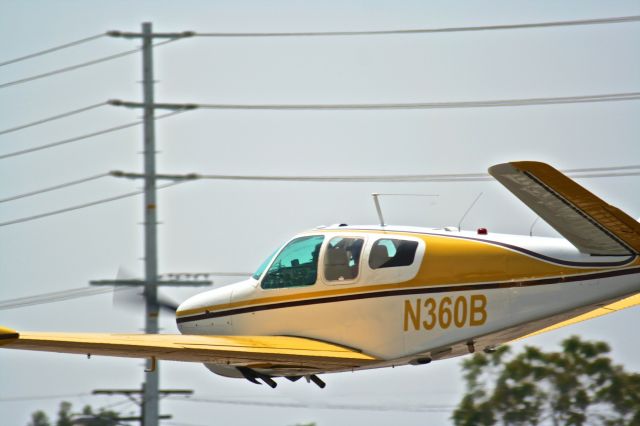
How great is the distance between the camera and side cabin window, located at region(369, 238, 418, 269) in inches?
727

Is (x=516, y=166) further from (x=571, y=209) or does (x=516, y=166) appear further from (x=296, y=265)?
(x=296, y=265)

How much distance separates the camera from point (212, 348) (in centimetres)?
1830

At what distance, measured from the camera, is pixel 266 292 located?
784 inches

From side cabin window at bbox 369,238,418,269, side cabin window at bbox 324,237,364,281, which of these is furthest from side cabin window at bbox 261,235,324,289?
side cabin window at bbox 369,238,418,269

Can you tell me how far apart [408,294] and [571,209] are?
8.38ft

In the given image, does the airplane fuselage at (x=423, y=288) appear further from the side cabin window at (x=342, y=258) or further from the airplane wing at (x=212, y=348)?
the airplane wing at (x=212, y=348)

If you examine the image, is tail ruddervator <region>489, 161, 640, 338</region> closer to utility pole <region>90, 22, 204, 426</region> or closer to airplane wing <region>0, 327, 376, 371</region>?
airplane wing <region>0, 327, 376, 371</region>

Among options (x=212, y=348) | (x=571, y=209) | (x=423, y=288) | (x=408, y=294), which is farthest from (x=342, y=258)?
(x=571, y=209)

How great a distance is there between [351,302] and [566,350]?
23190mm

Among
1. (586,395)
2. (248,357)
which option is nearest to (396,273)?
(248,357)

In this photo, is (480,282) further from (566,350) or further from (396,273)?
(566,350)

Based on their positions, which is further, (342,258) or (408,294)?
(342,258)

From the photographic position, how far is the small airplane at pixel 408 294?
56.7ft

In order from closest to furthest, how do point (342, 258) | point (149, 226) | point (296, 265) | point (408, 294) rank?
point (408, 294)
point (342, 258)
point (296, 265)
point (149, 226)
